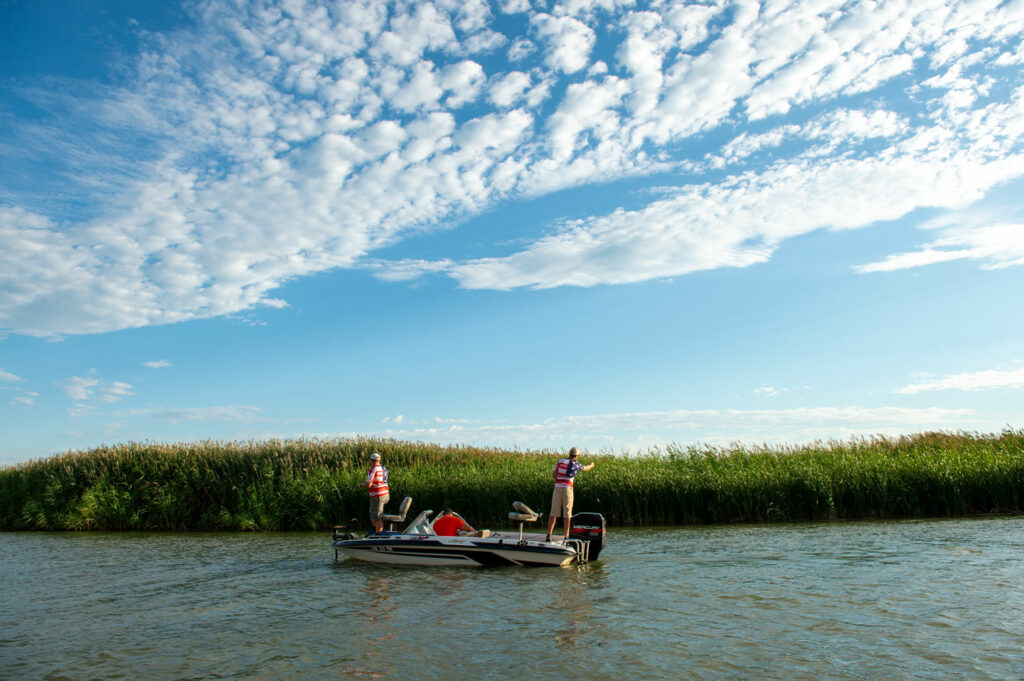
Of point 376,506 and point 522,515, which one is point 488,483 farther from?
point 522,515

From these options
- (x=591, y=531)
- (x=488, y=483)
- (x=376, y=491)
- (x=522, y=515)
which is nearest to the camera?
(x=522, y=515)

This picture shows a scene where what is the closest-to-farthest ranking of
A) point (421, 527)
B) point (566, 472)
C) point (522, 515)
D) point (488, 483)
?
point (522, 515) → point (566, 472) → point (421, 527) → point (488, 483)

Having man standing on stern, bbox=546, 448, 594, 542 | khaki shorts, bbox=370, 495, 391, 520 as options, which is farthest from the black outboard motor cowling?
khaki shorts, bbox=370, 495, 391, 520

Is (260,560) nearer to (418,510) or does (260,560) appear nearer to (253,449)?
(418,510)

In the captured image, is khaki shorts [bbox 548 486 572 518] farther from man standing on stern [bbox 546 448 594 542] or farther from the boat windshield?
the boat windshield

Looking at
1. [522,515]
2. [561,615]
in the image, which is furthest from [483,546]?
[561,615]

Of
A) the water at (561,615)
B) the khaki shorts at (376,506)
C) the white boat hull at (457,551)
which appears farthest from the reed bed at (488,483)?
the white boat hull at (457,551)

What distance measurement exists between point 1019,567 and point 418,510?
59.1ft

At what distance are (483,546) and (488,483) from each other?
30.1 ft

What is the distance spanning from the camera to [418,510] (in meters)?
25.7

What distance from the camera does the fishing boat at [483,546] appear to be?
51.3ft

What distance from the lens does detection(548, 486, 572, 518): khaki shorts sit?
1681 cm

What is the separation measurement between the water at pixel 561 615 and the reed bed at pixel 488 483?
14.6 ft

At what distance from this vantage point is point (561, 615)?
424 inches
